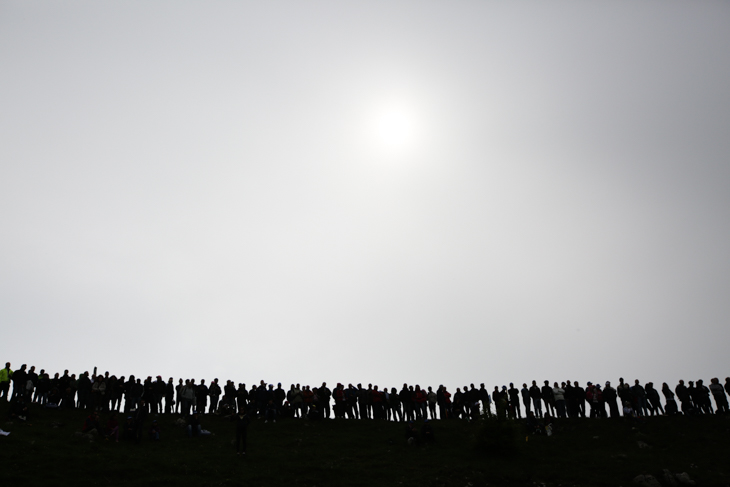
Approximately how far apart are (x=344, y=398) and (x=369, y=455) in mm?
7723

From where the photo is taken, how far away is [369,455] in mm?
28969

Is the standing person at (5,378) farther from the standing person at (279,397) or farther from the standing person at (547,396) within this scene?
the standing person at (547,396)

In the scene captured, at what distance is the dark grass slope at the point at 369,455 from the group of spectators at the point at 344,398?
152 centimetres

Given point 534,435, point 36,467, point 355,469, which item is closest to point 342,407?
point 355,469

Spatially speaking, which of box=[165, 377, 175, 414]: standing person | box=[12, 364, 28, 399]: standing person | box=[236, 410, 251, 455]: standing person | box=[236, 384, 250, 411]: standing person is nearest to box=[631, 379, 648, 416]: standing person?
box=[236, 410, 251, 455]: standing person

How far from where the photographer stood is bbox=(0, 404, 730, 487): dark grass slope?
2484cm

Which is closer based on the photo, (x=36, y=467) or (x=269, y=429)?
(x=36, y=467)

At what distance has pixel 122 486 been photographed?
23.1 meters

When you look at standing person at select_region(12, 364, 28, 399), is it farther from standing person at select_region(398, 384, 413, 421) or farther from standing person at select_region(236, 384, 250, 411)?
standing person at select_region(398, 384, 413, 421)

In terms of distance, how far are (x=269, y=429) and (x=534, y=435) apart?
1574cm

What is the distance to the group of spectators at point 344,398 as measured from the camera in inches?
1331

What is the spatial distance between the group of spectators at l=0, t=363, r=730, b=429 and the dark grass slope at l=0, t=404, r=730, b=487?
1524mm

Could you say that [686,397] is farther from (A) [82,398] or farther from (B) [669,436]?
(A) [82,398]

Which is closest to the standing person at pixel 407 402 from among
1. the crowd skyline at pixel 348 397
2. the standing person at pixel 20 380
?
the crowd skyline at pixel 348 397
